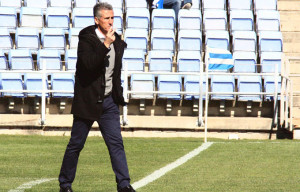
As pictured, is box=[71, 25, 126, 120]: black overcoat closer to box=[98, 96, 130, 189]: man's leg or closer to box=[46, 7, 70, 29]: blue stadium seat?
box=[98, 96, 130, 189]: man's leg

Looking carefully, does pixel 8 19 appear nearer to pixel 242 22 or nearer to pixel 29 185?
pixel 242 22

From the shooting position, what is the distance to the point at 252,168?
1095 centimetres

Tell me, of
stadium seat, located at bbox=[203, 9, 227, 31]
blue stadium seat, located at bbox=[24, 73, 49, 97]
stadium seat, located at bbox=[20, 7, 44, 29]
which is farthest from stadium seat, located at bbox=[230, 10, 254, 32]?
blue stadium seat, located at bbox=[24, 73, 49, 97]

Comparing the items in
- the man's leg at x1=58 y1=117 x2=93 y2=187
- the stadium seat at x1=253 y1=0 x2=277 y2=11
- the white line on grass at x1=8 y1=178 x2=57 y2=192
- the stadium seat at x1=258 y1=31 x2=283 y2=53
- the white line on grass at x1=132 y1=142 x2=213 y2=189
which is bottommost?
the white line on grass at x1=132 y1=142 x2=213 y2=189

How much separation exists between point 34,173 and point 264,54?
10.8 meters

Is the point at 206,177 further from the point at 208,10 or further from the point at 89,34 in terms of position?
the point at 208,10

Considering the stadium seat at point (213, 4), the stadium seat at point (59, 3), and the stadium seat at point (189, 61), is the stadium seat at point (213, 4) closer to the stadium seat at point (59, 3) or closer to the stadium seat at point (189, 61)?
the stadium seat at point (189, 61)

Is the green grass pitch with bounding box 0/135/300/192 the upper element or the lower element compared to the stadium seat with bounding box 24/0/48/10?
lower

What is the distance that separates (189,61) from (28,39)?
4.12 m

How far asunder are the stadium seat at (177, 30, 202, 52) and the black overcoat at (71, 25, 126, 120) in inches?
487

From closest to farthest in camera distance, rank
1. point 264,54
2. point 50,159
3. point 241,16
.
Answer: point 50,159 < point 264,54 < point 241,16

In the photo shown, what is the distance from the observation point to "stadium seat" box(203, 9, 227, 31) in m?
21.1

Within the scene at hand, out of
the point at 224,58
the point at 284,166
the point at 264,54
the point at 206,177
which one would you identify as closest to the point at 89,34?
the point at 206,177

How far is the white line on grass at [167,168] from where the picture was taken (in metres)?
9.07
